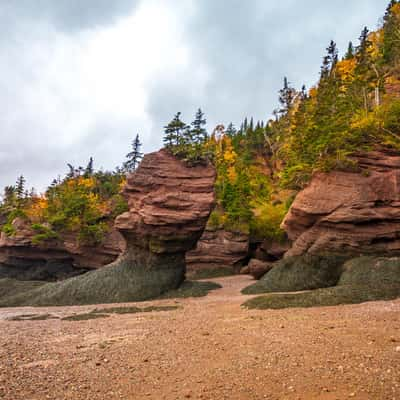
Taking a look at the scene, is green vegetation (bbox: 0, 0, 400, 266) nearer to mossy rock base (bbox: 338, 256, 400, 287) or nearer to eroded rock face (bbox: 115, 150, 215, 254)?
eroded rock face (bbox: 115, 150, 215, 254)

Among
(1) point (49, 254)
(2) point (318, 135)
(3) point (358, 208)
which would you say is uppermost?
(2) point (318, 135)

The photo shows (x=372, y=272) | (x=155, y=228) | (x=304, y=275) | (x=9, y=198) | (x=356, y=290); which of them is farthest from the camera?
(x=9, y=198)

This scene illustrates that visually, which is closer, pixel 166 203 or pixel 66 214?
pixel 166 203

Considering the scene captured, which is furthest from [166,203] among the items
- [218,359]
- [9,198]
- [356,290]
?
[9,198]

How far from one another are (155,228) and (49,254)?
19.6 meters

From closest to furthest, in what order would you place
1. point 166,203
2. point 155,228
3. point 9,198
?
point 166,203 → point 155,228 → point 9,198

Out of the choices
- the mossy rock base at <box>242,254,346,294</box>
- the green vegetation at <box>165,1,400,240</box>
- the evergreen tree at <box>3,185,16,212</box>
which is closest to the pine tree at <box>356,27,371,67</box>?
the green vegetation at <box>165,1,400,240</box>

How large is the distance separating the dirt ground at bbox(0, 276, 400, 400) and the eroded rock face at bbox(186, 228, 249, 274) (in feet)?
71.9

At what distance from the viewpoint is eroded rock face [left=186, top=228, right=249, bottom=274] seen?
32344 mm

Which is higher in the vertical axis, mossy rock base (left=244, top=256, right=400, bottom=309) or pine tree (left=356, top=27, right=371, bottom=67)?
pine tree (left=356, top=27, right=371, bottom=67)

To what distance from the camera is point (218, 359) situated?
21.1 feet

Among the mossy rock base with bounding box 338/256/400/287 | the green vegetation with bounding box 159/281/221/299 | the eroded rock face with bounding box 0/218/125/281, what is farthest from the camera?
the eroded rock face with bounding box 0/218/125/281

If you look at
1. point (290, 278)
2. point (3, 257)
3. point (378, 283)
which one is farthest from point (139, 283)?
point (3, 257)

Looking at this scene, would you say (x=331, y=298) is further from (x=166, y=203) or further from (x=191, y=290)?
(x=166, y=203)
